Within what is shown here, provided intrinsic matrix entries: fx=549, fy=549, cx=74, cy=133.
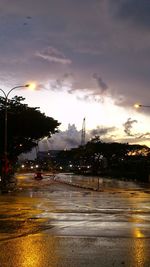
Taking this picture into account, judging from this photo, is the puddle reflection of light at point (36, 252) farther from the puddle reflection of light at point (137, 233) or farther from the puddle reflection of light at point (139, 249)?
the puddle reflection of light at point (137, 233)

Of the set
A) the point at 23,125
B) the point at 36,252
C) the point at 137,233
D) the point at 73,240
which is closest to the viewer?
the point at 36,252

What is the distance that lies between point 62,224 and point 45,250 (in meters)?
5.91

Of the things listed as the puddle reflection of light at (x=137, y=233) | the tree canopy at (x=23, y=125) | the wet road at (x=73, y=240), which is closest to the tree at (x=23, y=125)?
the tree canopy at (x=23, y=125)

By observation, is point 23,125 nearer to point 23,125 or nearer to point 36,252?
point 23,125

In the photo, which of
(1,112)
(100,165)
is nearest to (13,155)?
(1,112)

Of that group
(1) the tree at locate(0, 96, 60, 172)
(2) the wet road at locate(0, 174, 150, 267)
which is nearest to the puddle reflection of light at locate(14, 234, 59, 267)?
(2) the wet road at locate(0, 174, 150, 267)

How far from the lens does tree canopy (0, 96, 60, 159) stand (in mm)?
71831

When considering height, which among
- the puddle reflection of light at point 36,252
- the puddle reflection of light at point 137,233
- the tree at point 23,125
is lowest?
the puddle reflection of light at point 36,252

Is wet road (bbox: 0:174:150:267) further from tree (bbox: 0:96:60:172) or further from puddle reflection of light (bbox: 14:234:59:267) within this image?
tree (bbox: 0:96:60:172)

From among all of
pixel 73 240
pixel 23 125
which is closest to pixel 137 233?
pixel 73 240

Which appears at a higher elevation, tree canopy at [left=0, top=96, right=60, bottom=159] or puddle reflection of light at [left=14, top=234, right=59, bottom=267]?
tree canopy at [left=0, top=96, right=60, bottom=159]

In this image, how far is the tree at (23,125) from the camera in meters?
71.9

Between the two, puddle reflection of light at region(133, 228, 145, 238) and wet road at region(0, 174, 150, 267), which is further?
puddle reflection of light at region(133, 228, 145, 238)

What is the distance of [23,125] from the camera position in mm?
72812
